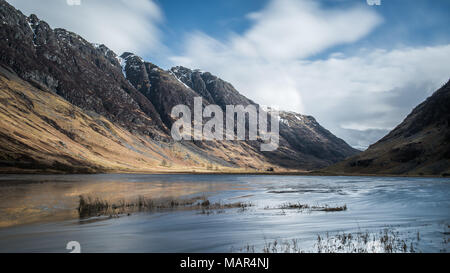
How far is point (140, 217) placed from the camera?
27844 millimetres

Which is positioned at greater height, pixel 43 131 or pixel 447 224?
A: pixel 43 131

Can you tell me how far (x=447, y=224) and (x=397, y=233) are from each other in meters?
7.04

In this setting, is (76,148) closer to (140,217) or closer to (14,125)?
(14,125)

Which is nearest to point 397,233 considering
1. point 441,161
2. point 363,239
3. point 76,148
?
point 363,239
